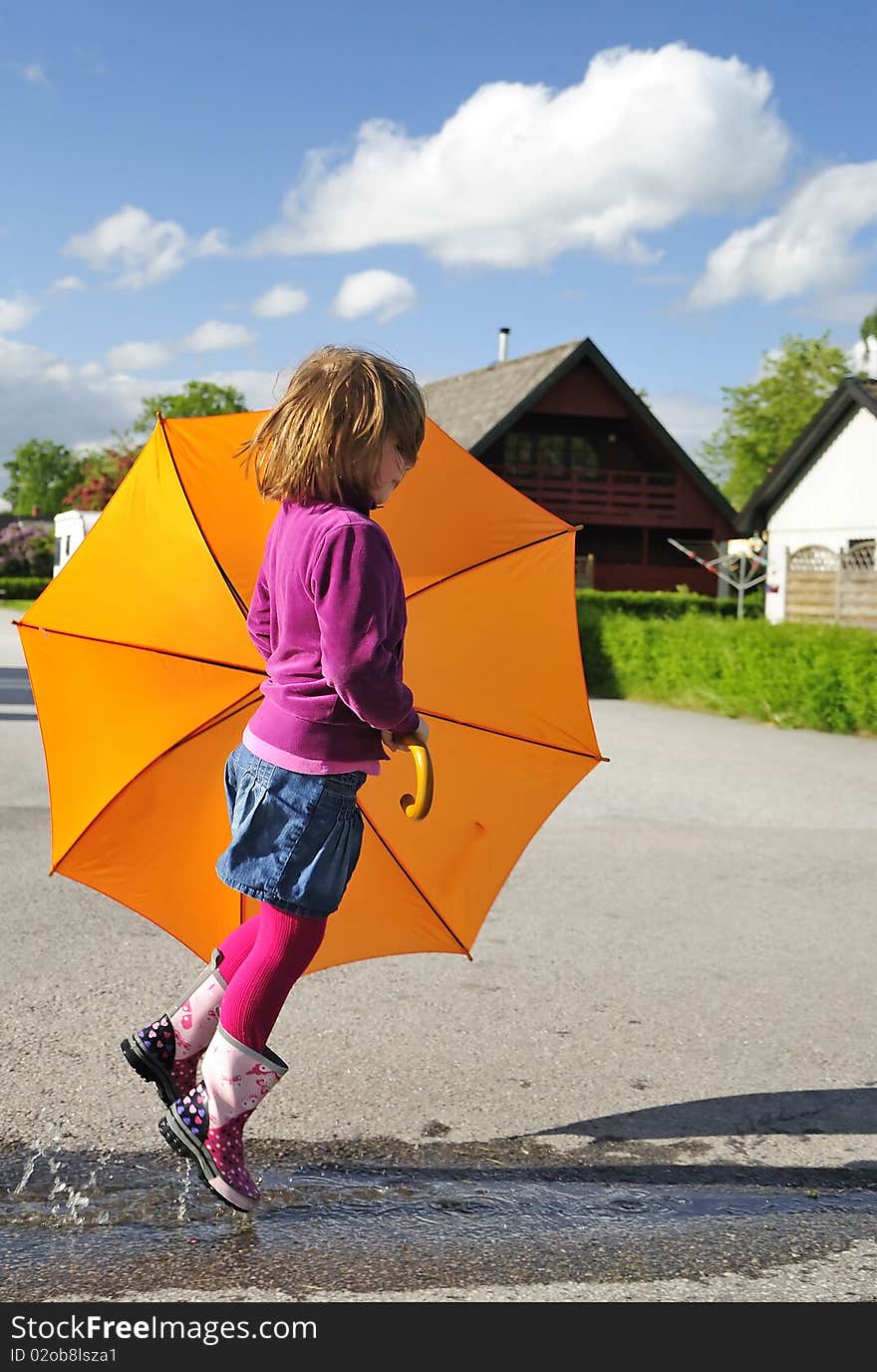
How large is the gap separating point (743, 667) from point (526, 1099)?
44.3 ft

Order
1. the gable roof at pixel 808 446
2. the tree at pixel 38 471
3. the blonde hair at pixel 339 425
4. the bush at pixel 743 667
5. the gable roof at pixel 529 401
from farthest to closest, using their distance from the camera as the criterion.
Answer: the tree at pixel 38 471 → the gable roof at pixel 529 401 → the gable roof at pixel 808 446 → the bush at pixel 743 667 → the blonde hair at pixel 339 425

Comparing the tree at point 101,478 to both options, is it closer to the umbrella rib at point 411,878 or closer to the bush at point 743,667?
the bush at point 743,667

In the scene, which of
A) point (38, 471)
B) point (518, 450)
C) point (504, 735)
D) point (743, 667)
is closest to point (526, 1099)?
point (504, 735)

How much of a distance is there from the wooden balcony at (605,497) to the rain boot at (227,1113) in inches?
1309

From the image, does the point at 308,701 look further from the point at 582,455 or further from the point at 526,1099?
the point at 582,455

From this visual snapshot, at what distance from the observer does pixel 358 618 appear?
9.07 feet

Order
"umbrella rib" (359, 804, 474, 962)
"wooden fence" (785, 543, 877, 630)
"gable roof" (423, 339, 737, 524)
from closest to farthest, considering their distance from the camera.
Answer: "umbrella rib" (359, 804, 474, 962)
"wooden fence" (785, 543, 877, 630)
"gable roof" (423, 339, 737, 524)

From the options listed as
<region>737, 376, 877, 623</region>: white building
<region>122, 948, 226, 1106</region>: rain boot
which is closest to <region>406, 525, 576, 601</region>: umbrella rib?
<region>122, 948, 226, 1106</region>: rain boot

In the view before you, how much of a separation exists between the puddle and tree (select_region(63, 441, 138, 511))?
50.3 meters

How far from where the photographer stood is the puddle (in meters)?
2.80

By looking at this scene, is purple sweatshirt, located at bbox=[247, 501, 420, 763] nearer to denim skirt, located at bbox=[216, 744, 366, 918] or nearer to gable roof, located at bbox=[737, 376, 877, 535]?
denim skirt, located at bbox=[216, 744, 366, 918]

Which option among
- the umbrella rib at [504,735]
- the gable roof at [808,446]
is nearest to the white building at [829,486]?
the gable roof at [808,446]

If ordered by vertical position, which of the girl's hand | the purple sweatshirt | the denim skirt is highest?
the purple sweatshirt

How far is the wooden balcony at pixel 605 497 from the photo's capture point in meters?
35.9
